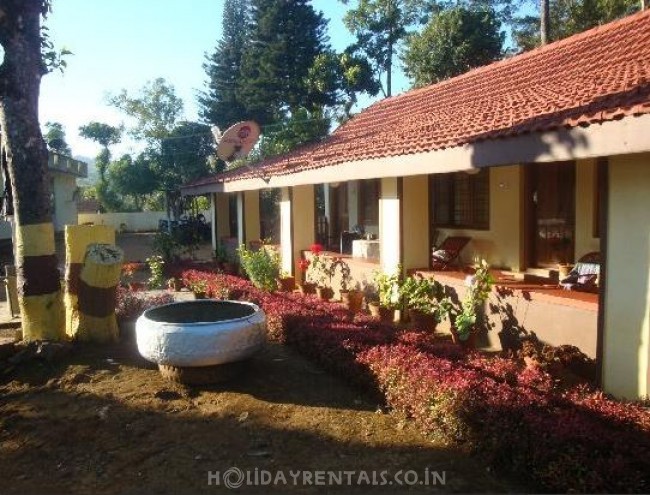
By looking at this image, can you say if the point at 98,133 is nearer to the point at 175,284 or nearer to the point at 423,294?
the point at 175,284

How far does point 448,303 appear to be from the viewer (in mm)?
7699

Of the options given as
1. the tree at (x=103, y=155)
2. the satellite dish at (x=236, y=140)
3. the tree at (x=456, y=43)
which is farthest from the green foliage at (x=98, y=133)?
the satellite dish at (x=236, y=140)

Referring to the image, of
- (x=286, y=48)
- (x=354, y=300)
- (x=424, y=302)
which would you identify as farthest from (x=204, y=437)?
(x=286, y=48)

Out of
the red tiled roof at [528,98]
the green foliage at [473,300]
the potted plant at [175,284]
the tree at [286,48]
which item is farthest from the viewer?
the tree at [286,48]

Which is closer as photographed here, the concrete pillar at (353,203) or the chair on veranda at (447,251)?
the chair on veranda at (447,251)

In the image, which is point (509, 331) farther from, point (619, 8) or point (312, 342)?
point (619, 8)

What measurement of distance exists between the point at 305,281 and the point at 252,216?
4.54 metres

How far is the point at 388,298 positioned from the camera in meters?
8.78

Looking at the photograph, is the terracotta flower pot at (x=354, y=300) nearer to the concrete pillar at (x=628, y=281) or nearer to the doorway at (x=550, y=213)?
the doorway at (x=550, y=213)

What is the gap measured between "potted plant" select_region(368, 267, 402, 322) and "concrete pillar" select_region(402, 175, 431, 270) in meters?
0.34

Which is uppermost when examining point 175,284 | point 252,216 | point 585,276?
point 252,216

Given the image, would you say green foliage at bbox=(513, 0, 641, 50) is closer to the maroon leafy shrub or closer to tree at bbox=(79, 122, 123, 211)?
the maroon leafy shrub

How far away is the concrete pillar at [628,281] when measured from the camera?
4980 millimetres

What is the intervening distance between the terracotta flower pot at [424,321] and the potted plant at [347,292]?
139cm
